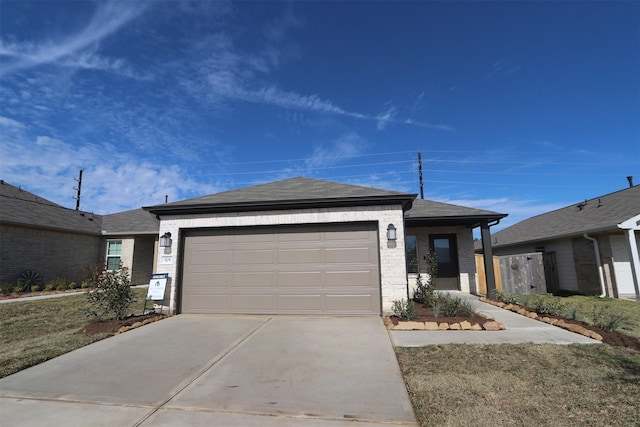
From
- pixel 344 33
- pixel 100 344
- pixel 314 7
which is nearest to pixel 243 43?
pixel 314 7

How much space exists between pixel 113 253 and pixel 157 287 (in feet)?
41.6

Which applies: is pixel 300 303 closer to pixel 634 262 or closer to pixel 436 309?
pixel 436 309

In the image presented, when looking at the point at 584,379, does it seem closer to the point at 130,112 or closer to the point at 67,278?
the point at 130,112

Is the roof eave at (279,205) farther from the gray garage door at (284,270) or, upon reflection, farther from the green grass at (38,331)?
the green grass at (38,331)

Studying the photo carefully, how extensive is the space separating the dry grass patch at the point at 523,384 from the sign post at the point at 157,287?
20.6 feet

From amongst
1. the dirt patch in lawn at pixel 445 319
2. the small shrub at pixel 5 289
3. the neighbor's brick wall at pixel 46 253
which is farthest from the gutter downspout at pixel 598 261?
the small shrub at pixel 5 289

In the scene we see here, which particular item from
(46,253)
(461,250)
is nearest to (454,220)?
(461,250)

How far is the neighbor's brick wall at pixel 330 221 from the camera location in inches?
301

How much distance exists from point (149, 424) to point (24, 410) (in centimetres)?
154

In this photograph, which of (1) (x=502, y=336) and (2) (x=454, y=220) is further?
(2) (x=454, y=220)

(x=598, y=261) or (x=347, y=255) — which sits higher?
(x=347, y=255)

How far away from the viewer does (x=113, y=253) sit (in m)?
18.0

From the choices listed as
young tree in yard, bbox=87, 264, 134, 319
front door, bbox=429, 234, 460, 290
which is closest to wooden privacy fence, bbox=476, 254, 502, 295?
front door, bbox=429, 234, 460, 290

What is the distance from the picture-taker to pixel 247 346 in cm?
541
